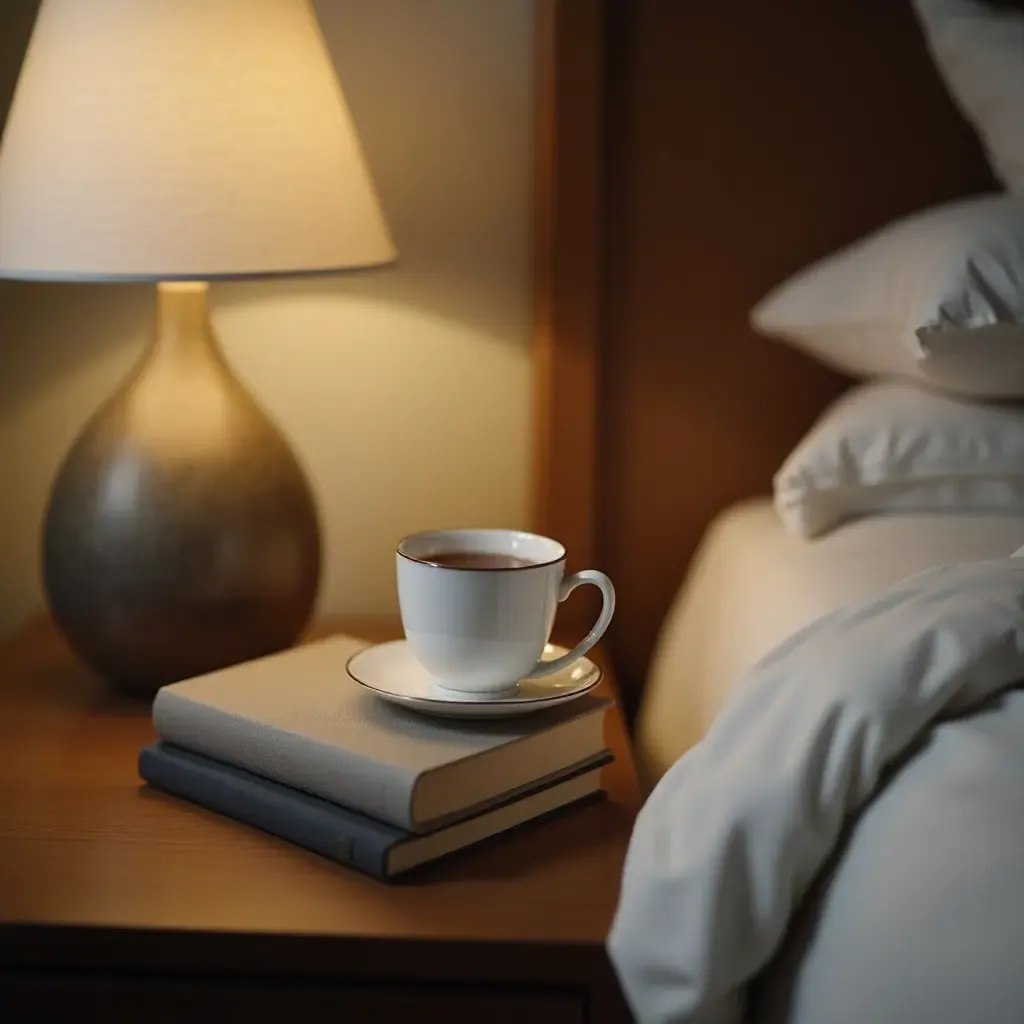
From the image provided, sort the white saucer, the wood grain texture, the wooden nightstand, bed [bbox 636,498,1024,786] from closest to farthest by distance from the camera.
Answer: the wooden nightstand
the white saucer
bed [bbox 636,498,1024,786]
the wood grain texture

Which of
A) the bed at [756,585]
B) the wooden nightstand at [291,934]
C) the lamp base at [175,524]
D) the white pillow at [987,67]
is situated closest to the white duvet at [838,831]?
the wooden nightstand at [291,934]

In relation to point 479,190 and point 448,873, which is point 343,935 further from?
point 479,190

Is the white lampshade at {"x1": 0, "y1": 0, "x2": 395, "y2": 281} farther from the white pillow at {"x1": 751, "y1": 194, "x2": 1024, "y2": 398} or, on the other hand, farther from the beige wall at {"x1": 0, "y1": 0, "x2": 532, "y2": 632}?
the white pillow at {"x1": 751, "y1": 194, "x2": 1024, "y2": 398}

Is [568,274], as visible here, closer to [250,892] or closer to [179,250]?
[179,250]

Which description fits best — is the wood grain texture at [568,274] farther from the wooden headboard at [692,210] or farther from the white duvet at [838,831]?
the white duvet at [838,831]

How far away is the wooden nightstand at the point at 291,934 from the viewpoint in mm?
640

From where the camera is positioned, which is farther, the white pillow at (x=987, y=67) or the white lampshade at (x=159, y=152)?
the white pillow at (x=987, y=67)

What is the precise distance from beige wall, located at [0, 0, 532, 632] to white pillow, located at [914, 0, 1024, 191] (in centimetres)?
31

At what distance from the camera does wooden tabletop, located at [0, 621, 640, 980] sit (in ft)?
2.10

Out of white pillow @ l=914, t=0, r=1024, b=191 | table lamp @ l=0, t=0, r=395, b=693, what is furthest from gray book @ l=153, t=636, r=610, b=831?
white pillow @ l=914, t=0, r=1024, b=191

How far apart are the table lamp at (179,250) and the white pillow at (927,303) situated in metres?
0.32

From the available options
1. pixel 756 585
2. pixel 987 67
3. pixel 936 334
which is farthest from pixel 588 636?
pixel 987 67

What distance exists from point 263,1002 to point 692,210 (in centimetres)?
71

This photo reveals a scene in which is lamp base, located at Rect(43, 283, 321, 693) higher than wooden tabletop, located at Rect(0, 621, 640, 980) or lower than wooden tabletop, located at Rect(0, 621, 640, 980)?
higher
